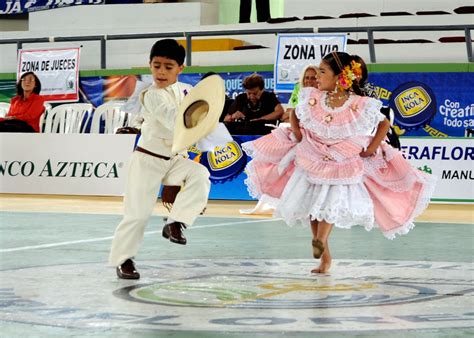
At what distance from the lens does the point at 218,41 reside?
23109 mm

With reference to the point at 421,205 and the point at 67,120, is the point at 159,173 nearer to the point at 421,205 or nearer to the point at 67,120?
the point at 421,205

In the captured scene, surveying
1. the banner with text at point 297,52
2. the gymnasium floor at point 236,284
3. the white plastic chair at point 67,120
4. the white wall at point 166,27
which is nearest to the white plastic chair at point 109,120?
the white plastic chair at point 67,120

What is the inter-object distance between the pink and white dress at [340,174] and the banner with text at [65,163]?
8.16m

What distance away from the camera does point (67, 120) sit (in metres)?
17.1

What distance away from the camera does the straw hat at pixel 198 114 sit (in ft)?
21.9

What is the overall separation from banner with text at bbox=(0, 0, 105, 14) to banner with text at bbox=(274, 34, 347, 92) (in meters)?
10.0

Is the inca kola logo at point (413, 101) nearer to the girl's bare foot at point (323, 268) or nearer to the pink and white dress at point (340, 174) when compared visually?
the pink and white dress at point (340, 174)

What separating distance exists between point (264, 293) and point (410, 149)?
31.2 feet

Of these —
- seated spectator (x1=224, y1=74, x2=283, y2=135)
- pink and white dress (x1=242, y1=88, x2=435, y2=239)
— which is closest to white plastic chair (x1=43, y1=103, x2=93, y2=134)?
seated spectator (x1=224, y1=74, x2=283, y2=135)

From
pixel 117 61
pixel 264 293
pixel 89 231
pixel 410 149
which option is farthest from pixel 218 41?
pixel 264 293

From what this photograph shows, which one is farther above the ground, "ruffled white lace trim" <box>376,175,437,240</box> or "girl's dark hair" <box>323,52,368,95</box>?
"girl's dark hair" <box>323,52,368,95</box>

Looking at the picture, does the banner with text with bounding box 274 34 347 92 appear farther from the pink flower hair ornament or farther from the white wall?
the pink flower hair ornament

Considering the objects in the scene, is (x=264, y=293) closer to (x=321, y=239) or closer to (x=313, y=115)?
(x=321, y=239)

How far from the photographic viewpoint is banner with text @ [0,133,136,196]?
16.1 meters
